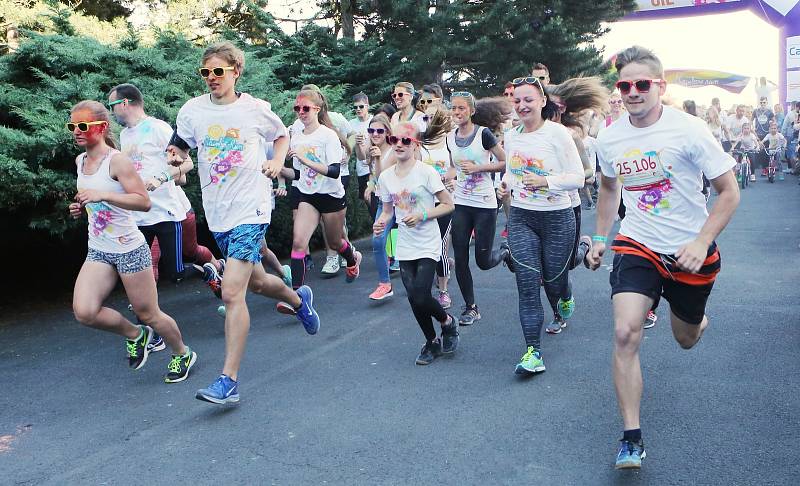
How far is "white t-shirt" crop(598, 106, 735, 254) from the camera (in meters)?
3.92

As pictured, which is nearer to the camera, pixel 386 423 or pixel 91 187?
pixel 386 423

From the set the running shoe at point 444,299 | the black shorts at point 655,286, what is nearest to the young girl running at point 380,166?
the running shoe at point 444,299

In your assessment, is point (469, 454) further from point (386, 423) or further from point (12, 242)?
point (12, 242)

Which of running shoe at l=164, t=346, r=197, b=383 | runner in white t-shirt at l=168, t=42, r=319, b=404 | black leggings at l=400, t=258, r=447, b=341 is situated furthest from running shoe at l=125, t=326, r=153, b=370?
black leggings at l=400, t=258, r=447, b=341

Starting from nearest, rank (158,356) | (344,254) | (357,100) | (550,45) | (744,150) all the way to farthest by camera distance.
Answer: (158,356) < (344,254) < (357,100) < (550,45) < (744,150)

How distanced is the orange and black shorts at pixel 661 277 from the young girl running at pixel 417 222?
1.85m

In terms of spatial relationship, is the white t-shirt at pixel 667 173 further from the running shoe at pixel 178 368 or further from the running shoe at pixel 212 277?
the running shoe at pixel 212 277

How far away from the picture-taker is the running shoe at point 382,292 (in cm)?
789

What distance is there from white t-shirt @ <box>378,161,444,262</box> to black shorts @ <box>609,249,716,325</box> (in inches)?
75.0

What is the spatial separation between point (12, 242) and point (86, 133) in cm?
439

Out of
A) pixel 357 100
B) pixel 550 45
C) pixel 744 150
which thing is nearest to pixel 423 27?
pixel 550 45

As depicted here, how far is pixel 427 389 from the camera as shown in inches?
204

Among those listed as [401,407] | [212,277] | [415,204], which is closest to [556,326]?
[415,204]

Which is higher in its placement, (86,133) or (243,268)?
(86,133)
